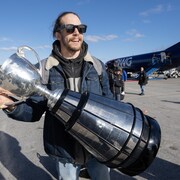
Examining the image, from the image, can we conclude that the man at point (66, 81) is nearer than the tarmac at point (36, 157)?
Yes

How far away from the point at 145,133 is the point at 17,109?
81 centimetres

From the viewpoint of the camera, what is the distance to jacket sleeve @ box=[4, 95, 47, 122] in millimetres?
1771

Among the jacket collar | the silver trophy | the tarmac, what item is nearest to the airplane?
the tarmac

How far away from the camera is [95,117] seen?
144 centimetres

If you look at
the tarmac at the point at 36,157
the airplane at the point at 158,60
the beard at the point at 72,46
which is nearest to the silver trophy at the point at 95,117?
the beard at the point at 72,46

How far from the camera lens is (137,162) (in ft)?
5.07

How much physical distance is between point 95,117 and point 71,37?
689mm

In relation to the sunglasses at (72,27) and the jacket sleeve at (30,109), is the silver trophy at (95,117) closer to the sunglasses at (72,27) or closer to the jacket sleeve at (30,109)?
the jacket sleeve at (30,109)

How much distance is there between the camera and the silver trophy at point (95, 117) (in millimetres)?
1428

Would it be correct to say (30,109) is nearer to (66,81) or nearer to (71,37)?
(66,81)

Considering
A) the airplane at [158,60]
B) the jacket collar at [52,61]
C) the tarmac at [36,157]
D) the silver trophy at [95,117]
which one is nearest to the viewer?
the silver trophy at [95,117]

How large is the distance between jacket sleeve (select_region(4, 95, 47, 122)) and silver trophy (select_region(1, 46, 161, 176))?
1.07 ft

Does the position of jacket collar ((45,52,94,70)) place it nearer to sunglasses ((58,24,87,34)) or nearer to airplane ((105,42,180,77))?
sunglasses ((58,24,87,34))

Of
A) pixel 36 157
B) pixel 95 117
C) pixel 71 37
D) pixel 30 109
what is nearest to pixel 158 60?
pixel 36 157
